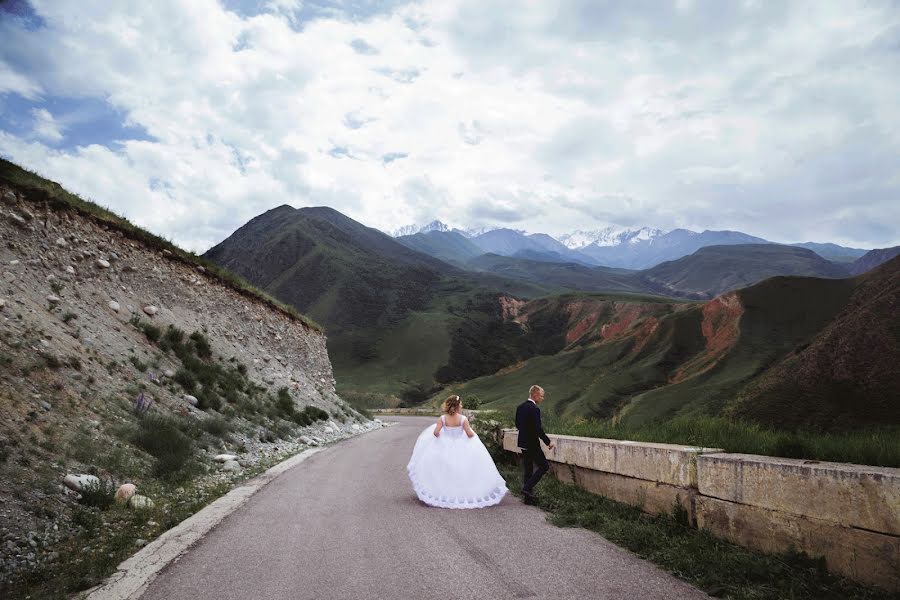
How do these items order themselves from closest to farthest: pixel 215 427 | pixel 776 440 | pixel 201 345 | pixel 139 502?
pixel 776 440 → pixel 139 502 → pixel 215 427 → pixel 201 345

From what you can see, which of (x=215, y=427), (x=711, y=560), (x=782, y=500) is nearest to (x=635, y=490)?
(x=711, y=560)

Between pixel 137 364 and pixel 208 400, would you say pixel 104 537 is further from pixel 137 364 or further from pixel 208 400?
pixel 208 400

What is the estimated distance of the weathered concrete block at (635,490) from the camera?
21.6 feet

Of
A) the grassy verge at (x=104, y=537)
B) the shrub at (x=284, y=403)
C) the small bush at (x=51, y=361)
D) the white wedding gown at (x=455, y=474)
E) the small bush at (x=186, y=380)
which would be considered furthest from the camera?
the shrub at (x=284, y=403)

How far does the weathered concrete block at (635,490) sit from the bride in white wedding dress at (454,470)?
4.84 feet

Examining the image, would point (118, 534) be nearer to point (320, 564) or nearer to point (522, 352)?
point (320, 564)

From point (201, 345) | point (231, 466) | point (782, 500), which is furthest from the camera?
point (201, 345)

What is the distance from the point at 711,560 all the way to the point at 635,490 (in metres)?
2.32

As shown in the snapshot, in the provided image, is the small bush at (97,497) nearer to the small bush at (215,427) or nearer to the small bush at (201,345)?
the small bush at (215,427)

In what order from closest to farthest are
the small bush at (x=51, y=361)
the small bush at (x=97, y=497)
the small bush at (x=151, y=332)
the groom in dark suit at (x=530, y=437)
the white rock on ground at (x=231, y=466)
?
the small bush at (x=97, y=497) → the groom in dark suit at (x=530, y=437) → the small bush at (x=51, y=361) → the white rock on ground at (x=231, y=466) → the small bush at (x=151, y=332)

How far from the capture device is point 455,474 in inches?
347

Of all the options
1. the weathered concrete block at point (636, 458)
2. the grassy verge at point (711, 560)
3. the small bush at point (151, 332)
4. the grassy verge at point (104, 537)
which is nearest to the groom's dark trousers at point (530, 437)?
the weathered concrete block at point (636, 458)

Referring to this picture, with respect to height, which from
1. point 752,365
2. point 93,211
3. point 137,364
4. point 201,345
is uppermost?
point 93,211

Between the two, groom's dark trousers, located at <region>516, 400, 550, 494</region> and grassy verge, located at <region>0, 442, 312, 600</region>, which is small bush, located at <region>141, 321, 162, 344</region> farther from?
groom's dark trousers, located at <region>516, 400, 550, 494</region>
